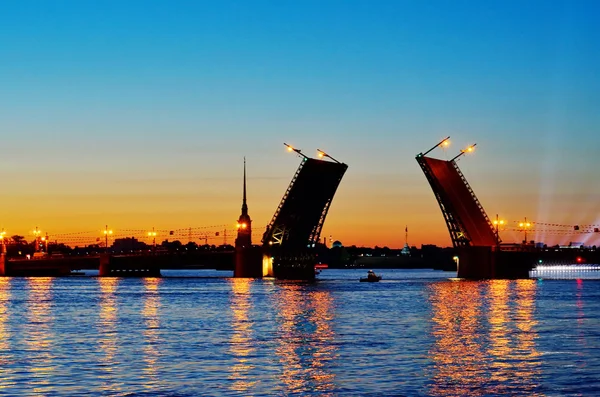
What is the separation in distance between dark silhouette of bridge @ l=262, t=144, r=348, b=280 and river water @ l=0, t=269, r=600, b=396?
73.3ft

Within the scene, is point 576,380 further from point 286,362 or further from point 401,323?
point 401,323

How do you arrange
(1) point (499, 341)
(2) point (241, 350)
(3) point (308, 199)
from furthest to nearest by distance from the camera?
(3) point (308, 199), (1) point (499, 341), (2) point (241, 350)

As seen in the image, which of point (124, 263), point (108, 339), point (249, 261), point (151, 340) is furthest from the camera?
point (124, 263)

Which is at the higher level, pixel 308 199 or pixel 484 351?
pixel 308 199

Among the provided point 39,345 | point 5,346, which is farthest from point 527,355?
point 5,346

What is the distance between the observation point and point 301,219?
81.1 meters

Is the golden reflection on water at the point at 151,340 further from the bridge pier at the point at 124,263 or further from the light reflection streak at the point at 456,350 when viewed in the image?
the bridge pier at the point at 124,263

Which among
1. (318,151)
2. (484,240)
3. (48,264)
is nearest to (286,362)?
(318,151)

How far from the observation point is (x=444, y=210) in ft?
266

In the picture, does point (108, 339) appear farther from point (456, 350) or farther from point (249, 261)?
point (249, 261)

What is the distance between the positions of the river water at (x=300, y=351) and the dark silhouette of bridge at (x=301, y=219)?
73.3 ft

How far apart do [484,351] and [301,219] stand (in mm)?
51539

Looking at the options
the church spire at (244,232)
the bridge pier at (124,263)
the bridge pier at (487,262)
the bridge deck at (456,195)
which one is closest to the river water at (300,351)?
the bridge deck at (456,195)

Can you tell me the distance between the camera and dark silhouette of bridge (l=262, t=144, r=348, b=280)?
243ft
